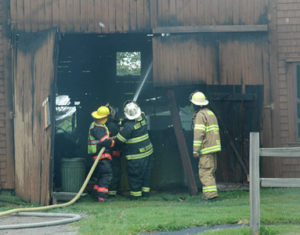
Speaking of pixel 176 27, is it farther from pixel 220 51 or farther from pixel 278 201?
pixel 278 201

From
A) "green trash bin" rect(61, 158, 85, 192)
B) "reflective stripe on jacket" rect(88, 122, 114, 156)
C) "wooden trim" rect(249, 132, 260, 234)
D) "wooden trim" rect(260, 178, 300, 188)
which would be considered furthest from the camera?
"green trash bin" rect(61, 158, 85, 192)

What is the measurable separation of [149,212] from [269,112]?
4230mm

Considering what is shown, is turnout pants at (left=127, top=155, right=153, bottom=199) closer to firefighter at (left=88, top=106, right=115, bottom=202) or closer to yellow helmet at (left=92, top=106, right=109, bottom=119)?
firefighter at (left=88, top=106, right=115, bottom=202)

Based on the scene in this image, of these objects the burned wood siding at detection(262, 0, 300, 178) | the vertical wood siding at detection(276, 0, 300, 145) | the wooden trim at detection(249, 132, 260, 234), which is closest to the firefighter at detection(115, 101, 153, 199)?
the burned wood siding at detection(262, 0, 300, 178)

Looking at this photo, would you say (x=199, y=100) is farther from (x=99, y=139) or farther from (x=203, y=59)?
(x=99, y=139)

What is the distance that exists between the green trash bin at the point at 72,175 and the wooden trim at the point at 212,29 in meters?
3.38

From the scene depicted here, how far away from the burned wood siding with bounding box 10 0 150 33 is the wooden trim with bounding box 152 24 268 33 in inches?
20.7

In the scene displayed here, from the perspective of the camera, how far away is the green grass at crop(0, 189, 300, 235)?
7.08 metres

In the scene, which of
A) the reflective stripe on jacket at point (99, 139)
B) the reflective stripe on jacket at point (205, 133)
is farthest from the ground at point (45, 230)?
the reflective stripe on jacket at point (205, 133)

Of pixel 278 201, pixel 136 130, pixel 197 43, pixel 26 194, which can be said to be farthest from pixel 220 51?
pixel 26 194

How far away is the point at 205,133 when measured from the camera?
996 cm

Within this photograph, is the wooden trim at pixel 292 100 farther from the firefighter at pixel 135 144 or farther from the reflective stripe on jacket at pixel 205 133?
the firefighter at pixel 135 144

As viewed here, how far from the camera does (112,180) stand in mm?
10945

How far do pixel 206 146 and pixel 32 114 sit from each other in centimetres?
364
